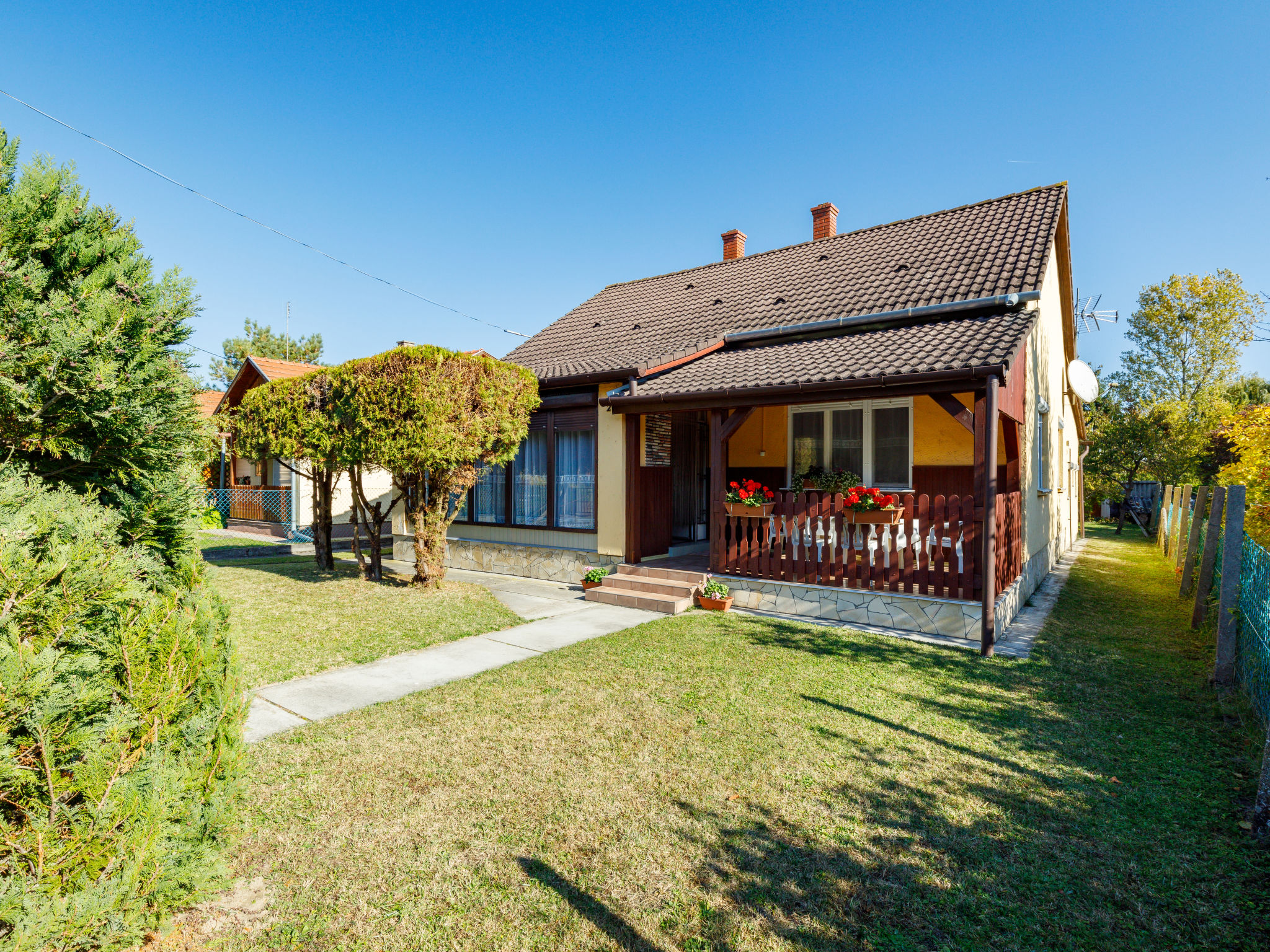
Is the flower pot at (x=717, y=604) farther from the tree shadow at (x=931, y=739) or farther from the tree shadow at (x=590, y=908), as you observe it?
the tree shadow at (x=590, y=908)

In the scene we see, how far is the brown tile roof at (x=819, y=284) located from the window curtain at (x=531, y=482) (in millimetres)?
1355

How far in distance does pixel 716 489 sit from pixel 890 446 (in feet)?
10.4

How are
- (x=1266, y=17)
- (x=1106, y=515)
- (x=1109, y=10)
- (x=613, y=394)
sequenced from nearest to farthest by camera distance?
(x=1266, y=17) < (x=1109, y=10) < (x=613, y=394) < (x=1106, y=515)

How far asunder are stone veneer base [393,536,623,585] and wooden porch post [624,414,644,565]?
1.02 feet

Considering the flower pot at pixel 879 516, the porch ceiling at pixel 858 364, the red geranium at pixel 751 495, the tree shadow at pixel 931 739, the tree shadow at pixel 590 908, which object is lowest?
the tree shadow at pixel 931 739

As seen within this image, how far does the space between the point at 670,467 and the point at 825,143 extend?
26.0 ft

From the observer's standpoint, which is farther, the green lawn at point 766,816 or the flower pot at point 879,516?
the flower pot at point 879,516

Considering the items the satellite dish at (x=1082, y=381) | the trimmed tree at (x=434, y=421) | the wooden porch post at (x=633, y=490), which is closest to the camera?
the trimmed tree at (x=434, y=421)

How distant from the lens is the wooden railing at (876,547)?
6961mm

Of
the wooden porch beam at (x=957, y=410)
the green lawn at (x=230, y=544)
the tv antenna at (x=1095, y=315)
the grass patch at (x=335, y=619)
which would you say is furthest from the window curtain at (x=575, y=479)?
the tv antenna at (x=1095, y=315)

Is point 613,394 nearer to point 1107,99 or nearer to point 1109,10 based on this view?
point 1109,10

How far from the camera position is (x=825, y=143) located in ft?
41.2

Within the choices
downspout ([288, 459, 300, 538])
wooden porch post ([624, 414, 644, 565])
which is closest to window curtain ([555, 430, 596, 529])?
wooden porch post ([624, 414, 644, 565])

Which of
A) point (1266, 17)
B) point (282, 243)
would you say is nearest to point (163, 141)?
point (282, 243)
